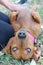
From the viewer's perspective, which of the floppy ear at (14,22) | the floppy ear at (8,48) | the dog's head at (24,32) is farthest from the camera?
the floppy ear at (14,22)

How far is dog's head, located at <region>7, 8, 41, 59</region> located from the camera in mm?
3255

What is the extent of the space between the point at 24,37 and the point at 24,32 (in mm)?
67

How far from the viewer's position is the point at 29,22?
3807 millimetres

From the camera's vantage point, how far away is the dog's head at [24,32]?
10.7 feet

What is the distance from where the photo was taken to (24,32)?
10.5 feet

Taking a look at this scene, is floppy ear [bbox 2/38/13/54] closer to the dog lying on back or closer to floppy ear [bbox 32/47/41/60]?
the dog lying on back

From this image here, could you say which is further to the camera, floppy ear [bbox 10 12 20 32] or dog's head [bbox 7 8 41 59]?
floppy ear [bbox 10 12 20 32]

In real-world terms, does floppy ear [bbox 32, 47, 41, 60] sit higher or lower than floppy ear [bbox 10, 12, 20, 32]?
lower

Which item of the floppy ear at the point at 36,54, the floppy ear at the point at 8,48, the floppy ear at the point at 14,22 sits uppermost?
the floppy ear at the point at 14,22

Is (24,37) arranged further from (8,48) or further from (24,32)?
(8,48)

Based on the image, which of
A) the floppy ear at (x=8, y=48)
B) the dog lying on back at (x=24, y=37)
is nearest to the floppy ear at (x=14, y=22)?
the dog lying on back at (x=24, y=37)

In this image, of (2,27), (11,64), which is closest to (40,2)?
(2,27)

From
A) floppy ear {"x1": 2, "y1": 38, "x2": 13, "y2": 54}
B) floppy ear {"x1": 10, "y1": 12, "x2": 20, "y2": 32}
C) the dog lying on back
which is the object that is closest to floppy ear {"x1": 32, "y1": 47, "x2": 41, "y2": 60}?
the dog lying on back

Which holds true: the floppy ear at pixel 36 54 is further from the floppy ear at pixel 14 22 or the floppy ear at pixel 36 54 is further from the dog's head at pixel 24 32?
the floppy ear at pixel 14 22
